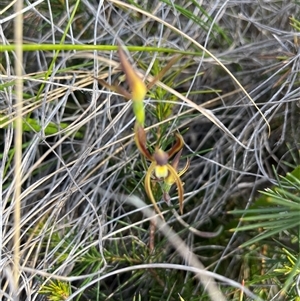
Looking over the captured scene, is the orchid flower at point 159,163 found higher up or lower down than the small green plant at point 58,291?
higher up

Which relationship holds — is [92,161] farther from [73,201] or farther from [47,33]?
[47,33]

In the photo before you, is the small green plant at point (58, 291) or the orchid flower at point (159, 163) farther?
the small green plant at point (58, 291)

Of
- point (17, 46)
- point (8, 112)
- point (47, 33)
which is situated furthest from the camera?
point (47, 33)

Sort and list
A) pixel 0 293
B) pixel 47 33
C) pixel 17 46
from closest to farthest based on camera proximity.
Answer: pixel 17 46 < pixel 0 293 < pixel 47 33

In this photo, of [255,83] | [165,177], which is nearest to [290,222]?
[165,177]

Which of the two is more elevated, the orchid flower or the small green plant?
the orchid flower

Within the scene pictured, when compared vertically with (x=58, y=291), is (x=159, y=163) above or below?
above

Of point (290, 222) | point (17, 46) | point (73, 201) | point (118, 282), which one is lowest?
point (118, 282)

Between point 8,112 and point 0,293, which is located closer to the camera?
point 0,293

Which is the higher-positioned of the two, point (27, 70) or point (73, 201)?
point (27, 70)

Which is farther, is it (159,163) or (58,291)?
(58,291)

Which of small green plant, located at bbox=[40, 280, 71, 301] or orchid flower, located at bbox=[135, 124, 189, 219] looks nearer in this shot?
orchid flower, located at bbox=[135, 124, 189, 219]
